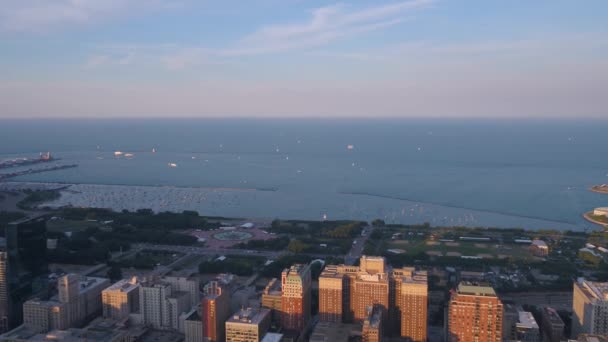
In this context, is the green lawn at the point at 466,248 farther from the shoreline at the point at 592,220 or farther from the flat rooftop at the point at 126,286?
the flat rooftop at the point at 126,286

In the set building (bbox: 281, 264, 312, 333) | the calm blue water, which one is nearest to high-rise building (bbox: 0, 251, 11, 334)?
building (bbox: 281, 264, 312, 333)

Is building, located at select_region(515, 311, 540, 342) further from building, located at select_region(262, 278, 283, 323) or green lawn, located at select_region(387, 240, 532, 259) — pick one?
green lawn, located at select_region(387, 240, 532, 259)

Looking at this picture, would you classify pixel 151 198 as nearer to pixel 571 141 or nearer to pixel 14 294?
pixel 14 294

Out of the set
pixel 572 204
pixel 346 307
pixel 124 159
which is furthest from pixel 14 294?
pixel 124 159

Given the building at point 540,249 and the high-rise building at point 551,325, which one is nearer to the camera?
the high-rise building at point 551,325

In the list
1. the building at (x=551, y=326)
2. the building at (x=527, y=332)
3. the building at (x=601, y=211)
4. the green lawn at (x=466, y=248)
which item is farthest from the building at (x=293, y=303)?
the building at (x=601, y=211)

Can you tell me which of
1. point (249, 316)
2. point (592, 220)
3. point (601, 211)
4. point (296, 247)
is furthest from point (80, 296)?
point (601, 211)
